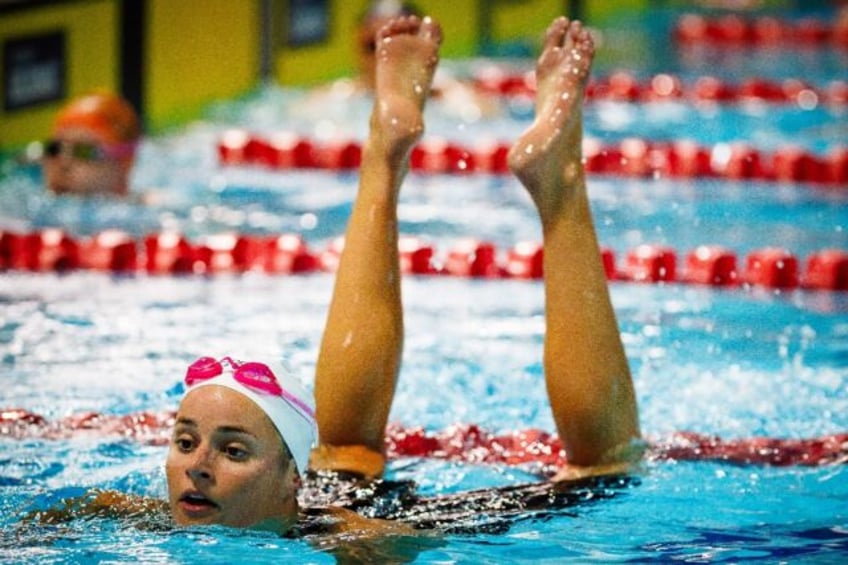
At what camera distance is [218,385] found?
3.05m

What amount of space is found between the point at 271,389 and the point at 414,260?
10.5ft

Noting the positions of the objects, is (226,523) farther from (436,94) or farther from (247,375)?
(436,94)

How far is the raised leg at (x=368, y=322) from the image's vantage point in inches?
143

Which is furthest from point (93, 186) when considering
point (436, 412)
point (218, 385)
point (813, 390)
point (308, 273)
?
point (218, 385)

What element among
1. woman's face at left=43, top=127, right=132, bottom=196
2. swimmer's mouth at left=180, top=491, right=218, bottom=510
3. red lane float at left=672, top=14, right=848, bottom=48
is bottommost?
swimmer's mouth at left=180, top=491, right=218, bottom=510

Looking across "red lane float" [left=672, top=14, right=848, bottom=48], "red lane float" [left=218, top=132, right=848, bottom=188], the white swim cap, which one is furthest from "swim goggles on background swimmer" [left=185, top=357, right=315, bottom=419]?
"red lane float" [left=672, top=14, right=848, bottom=48]

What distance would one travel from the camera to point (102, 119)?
22.4 feet

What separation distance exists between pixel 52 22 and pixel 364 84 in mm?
1911

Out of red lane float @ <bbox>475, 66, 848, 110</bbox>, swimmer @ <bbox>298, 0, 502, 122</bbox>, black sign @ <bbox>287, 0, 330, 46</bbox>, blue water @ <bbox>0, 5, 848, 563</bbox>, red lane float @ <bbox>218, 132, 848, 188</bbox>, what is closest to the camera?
blue water @ <bbox>0, 5, 848, 563</bbox>

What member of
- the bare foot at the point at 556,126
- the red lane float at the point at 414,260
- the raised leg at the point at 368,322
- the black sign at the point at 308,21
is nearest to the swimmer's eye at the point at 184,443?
the raised leg at the point at 368,322

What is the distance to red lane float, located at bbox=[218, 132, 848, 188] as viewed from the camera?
795 centimetres

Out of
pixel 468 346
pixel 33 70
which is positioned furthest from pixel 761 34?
pixel 468 346

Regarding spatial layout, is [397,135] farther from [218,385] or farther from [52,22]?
[52,22]

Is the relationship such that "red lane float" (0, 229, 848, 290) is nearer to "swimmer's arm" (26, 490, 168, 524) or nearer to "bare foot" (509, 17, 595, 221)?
"bare foot" (509, 17, 595, 221)
